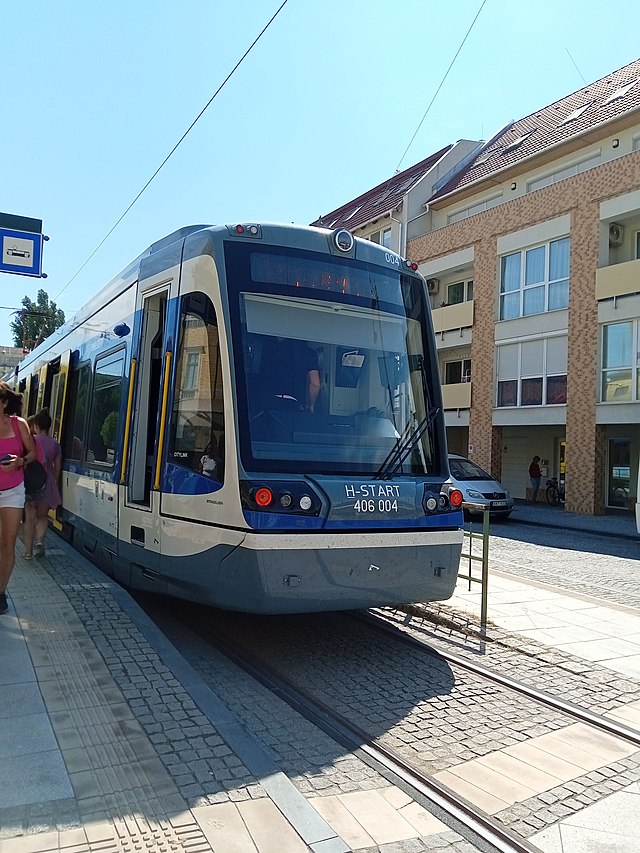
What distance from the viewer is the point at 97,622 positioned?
610 centimetres

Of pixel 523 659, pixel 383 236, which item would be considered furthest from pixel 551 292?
pixel 523 659

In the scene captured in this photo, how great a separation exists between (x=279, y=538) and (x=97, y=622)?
203cm

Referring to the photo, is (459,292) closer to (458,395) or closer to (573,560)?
(458,395)

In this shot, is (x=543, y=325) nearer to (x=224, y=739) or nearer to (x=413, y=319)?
(x=413, y=319)

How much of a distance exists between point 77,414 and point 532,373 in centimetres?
1878

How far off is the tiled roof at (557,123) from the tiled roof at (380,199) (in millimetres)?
2566

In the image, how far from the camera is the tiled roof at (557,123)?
24.6m

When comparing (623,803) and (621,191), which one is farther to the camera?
(621,191)

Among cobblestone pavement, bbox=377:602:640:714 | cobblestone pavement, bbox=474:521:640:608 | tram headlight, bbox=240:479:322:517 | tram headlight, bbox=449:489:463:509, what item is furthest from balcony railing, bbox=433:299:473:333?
tram headlight, bbox=240:479:322:517

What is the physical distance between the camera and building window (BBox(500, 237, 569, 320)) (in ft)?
79.3

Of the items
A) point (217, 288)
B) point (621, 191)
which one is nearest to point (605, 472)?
point (621, 191)

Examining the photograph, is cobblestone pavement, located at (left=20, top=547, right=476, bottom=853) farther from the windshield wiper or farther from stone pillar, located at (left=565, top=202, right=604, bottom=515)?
stone pillar, located at (left=565, top=202, right=604, bottom=515)

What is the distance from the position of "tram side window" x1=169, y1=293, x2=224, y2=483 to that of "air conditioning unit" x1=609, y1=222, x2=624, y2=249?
67.0ft

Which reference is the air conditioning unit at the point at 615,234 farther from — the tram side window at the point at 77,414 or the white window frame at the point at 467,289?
the tram side window at the point at 77,414
